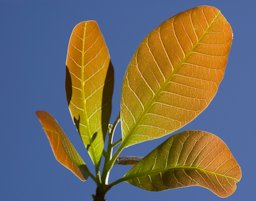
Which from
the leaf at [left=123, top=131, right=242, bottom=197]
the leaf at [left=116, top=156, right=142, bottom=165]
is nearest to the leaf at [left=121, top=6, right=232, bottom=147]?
the leaf at [left=123, top=131, right=242, bottom=197]

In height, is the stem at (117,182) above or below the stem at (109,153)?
below

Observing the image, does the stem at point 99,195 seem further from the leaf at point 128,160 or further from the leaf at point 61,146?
the leaf at point 128,160

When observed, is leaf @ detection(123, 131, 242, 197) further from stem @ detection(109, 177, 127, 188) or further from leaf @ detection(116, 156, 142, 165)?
leaf @ detection(116, 156, 142, 165)

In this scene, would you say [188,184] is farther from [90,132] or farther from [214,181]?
[90,132]

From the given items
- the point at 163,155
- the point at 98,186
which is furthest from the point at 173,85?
the point at 98,186

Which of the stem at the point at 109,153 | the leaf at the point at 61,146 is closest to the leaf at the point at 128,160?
the stem at the point at 109,153
